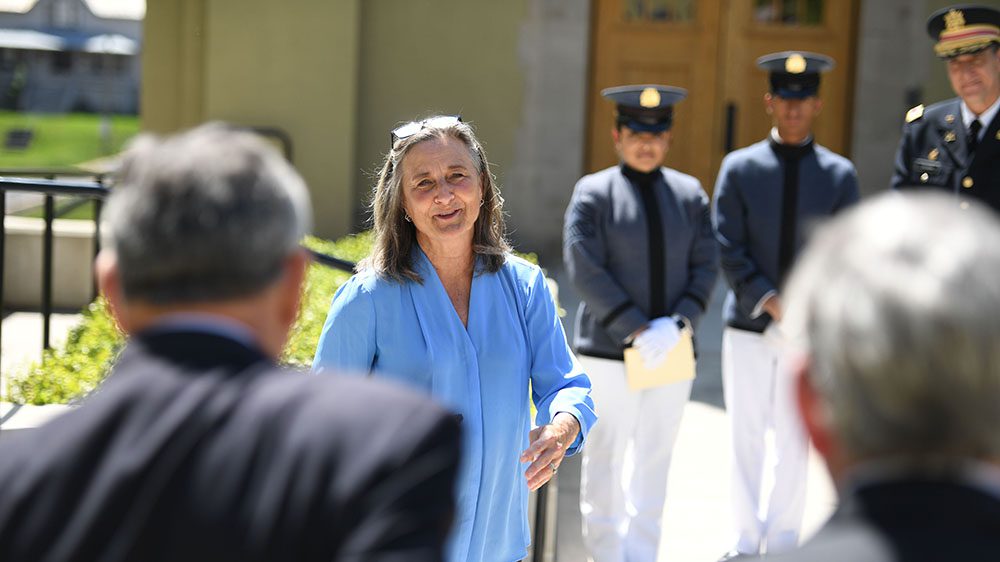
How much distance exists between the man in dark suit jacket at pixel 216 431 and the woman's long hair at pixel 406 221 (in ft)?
5.33

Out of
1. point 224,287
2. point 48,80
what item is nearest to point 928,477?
point 224,287

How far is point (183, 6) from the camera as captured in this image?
11312 mm

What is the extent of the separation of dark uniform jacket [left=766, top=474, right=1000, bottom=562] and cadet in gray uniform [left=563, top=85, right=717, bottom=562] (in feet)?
11.1

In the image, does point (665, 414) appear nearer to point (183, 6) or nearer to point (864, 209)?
point (864, 209)

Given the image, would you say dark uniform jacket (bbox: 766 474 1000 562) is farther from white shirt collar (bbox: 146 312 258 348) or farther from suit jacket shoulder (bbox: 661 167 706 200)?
suit jacket shoulder (bbox: 661 167 706 200)

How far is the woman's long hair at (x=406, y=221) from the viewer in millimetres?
3180

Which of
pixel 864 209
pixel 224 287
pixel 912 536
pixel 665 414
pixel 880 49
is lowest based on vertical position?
pixel 665 414

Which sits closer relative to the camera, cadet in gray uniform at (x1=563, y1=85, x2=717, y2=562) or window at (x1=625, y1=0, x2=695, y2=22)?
cadet in gray uniform at (x1=563, y1=85, x2=717, y2=562)

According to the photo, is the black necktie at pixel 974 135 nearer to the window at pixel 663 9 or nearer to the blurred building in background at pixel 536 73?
the blurred building in background at pixel 536 73

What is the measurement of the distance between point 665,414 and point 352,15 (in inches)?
276

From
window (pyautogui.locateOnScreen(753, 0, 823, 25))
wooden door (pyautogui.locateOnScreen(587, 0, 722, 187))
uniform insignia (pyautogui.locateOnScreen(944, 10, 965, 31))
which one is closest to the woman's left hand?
uniform insignia (pyautogui.locateOnScreen(944, 10, 965, 31))

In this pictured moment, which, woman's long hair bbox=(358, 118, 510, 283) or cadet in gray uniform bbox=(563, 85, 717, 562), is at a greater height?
woman's long hair bbox=(358, 118, 510, 283)

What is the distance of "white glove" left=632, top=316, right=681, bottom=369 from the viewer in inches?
181

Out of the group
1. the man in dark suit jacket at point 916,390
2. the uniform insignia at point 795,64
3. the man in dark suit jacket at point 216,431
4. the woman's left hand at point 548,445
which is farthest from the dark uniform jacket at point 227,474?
the uniform insignia at point 795,64
